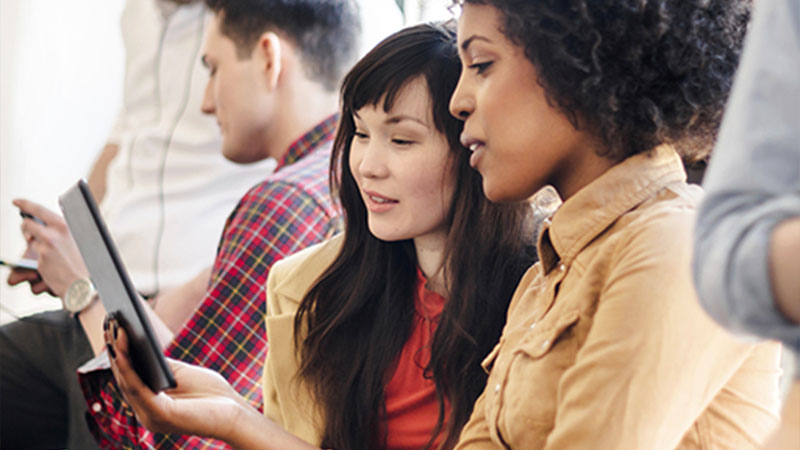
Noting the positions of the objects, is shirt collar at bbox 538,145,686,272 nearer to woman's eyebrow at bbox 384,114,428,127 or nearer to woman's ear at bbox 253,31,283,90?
→ woman's eyebrow at bbox 384,114,428,127

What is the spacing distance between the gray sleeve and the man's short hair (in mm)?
1458

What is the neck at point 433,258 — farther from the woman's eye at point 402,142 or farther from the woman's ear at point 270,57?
the woman's ear at point 270,57

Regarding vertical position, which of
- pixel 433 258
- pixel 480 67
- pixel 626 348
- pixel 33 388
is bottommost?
pixel 33 388

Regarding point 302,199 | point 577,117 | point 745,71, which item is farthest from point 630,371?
point 302,199

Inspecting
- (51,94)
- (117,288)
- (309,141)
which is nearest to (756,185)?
(117,288)

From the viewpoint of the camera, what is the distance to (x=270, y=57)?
1838mm

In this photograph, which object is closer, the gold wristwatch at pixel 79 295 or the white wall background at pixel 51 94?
the gold wristwatch at pixel 79 295

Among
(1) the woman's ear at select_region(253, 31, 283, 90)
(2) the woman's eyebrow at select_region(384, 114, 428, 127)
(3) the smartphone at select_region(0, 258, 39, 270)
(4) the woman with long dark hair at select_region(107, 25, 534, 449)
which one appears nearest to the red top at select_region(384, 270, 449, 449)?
(4) the woman with long dark hair at select_region(107, 25, 534, 449)

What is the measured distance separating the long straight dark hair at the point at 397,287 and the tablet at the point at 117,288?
231 millimetres

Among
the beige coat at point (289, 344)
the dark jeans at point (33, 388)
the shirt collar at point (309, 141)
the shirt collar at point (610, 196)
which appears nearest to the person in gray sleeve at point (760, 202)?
the shirt collar at point (610, 196)

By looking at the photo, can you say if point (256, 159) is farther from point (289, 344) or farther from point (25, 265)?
point (289, 344)

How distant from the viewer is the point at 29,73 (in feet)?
8.31

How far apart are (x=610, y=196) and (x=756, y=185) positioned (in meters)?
0.45

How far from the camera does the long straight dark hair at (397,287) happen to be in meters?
1.20
